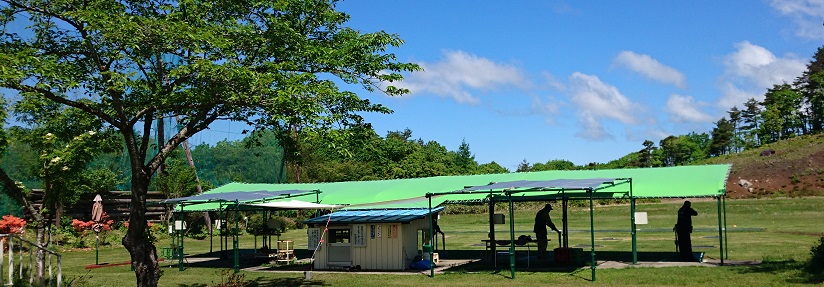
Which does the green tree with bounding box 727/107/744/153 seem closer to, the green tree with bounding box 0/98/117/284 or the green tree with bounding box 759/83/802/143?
the green tree with bounding box 759/83/802/143

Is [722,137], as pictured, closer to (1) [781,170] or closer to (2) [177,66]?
(1) [781,170]

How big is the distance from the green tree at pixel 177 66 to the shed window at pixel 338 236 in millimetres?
8045

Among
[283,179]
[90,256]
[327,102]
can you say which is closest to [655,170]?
[327,102]

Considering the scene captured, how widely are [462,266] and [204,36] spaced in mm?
12727

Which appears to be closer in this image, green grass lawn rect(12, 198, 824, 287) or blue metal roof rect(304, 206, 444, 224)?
green grass lawn rect(12, 198, 824, 287)

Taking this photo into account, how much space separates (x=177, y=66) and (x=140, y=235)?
11.1 ft

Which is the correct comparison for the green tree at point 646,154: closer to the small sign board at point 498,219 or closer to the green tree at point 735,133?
the green tree at point 735,133

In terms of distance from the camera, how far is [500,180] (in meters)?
26.9

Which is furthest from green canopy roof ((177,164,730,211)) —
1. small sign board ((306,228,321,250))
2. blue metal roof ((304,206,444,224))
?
small sign board ((306,228,321,250))

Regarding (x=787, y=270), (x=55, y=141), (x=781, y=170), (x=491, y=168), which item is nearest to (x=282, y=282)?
(x=55, y=141)

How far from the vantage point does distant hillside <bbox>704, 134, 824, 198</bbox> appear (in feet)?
256

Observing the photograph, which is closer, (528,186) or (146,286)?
(146,286)

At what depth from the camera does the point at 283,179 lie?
6328 cm

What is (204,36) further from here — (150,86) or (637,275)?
(637,275)
